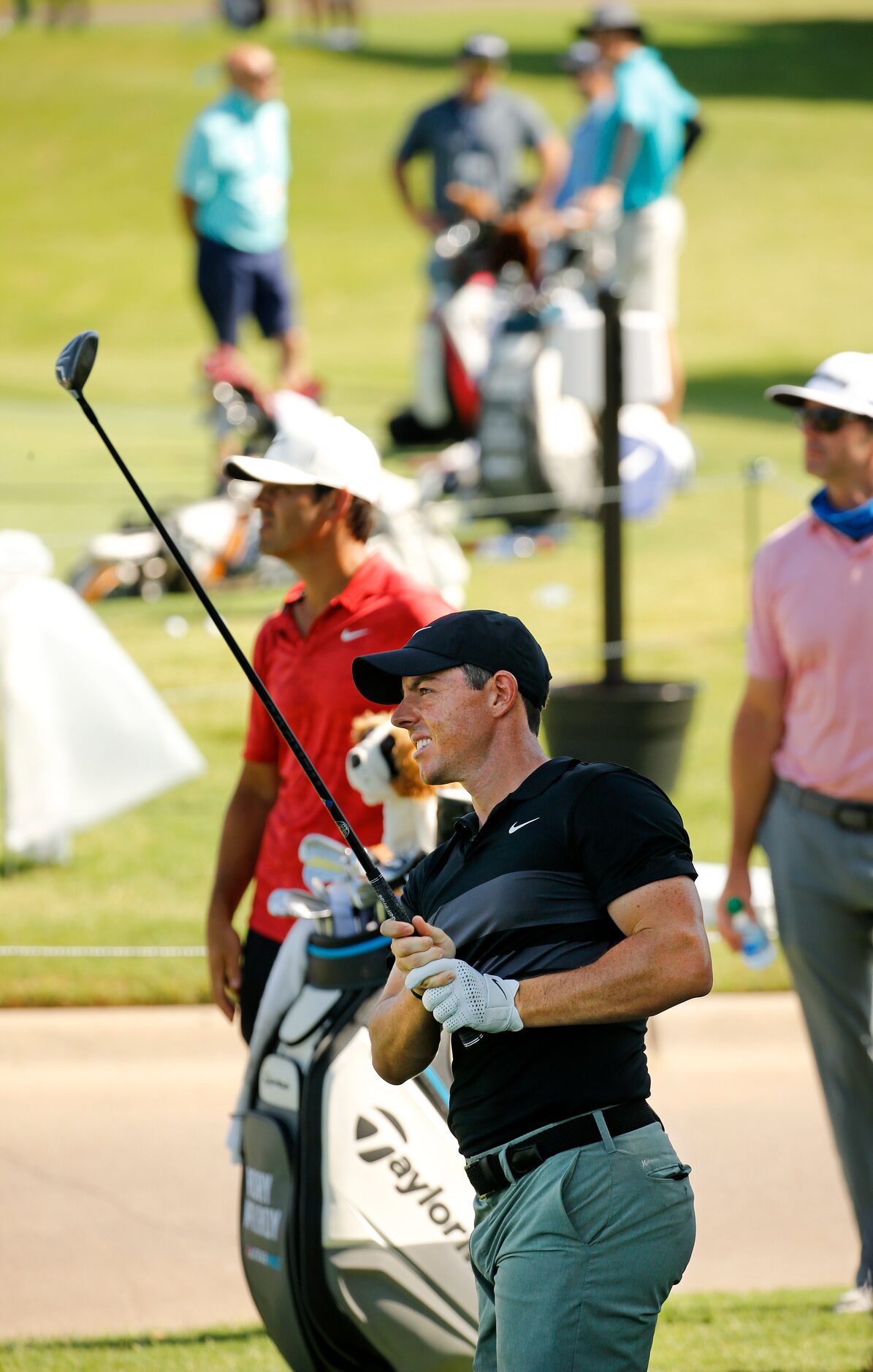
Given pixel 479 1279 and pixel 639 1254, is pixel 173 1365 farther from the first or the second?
pixel 639 1254

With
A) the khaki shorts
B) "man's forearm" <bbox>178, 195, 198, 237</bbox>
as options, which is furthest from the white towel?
"man's forearm" <bbox>178, 195, 198, 237</bbox>

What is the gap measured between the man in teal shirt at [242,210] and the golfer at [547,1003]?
415 inches

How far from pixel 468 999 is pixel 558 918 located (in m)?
0.20

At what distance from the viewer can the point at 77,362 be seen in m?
3.47

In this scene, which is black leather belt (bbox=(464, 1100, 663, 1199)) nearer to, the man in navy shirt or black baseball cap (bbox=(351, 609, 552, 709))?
black baseball cap (bbox=(351, 609, 552, 709))

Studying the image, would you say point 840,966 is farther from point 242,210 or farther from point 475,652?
point 242,210

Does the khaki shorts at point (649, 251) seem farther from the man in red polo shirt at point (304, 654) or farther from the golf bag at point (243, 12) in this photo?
the golf bag at point (243, 12)

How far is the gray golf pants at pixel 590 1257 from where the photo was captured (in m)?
2.81

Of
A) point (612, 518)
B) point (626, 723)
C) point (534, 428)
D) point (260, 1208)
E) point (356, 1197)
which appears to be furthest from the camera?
point (534, 428)

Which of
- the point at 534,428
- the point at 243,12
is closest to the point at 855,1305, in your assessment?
the point at 534,428

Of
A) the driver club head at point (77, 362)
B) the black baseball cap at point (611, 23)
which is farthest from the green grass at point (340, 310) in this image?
the black baseball cap at point (611, 23)

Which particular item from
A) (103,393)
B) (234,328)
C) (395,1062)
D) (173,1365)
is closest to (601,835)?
(395,1062)

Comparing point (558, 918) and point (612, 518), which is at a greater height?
point (558, 918)

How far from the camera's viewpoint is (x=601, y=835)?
2840mm
